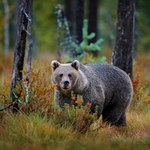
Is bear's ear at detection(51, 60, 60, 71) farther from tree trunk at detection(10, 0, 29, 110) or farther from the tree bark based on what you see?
the tree bark

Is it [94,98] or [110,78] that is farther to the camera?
[110,78]

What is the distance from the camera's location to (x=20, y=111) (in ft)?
29.8

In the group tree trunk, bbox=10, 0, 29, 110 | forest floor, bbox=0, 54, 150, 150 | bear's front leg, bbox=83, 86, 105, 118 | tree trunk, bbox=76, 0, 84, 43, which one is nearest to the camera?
forest floor, bbox=0, 54, 150, 150

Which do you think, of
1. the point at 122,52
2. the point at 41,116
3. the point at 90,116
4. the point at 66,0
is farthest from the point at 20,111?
the point at 66,0

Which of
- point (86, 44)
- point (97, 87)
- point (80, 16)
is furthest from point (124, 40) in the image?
point (80, 16)

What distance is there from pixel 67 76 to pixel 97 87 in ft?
2.51

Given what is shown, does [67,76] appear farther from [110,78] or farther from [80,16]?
[80,16]

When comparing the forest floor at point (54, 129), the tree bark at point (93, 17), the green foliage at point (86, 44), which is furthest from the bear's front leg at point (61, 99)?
the tree bark at point (93, 17)

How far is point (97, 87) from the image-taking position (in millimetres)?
9648

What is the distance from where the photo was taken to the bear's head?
354 inches

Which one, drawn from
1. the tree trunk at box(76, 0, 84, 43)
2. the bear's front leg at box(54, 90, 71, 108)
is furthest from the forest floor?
the tree trunk at box(76, 0, 84, 43)

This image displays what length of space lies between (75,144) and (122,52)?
5241mm

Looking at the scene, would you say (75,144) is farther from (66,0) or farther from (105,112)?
(66,0)

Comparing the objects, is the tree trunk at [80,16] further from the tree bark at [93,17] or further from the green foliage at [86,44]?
the tree bark at [93,17]
